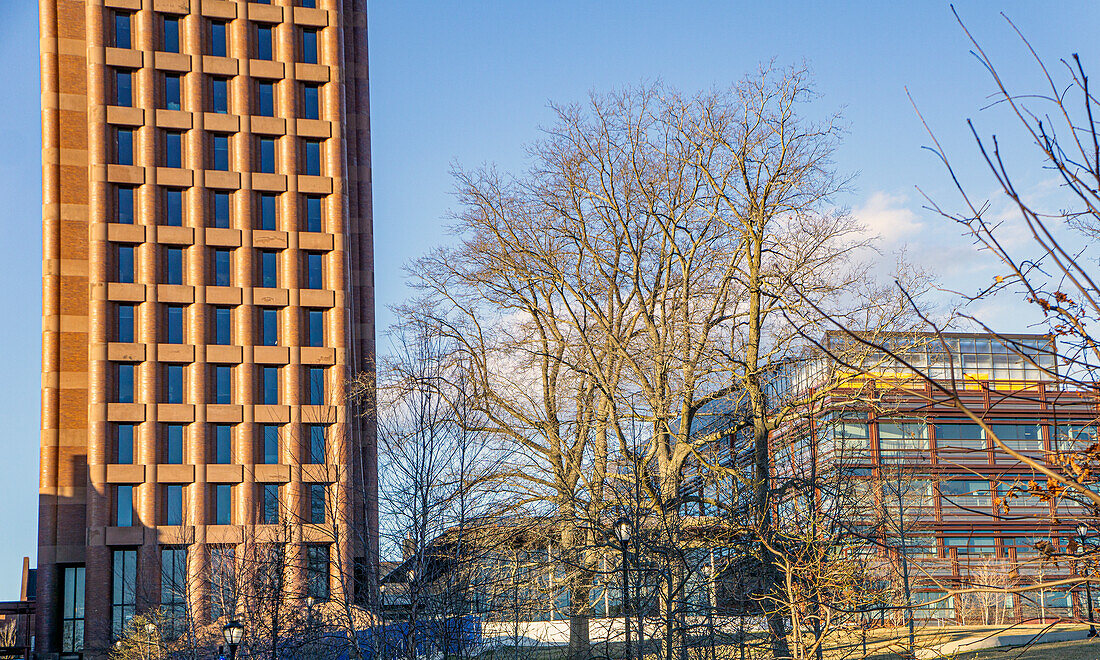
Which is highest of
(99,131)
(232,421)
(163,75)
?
(163,75)

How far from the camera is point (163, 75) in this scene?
2448 inches

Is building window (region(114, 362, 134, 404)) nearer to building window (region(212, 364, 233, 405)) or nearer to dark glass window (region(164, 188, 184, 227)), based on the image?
building window (region(212, 364, 233, 405))

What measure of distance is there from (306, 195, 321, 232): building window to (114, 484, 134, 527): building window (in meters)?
18.3

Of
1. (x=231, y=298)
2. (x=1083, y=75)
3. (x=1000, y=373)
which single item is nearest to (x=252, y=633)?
(x=1083, y=75)

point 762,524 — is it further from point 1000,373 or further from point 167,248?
point 1000,373

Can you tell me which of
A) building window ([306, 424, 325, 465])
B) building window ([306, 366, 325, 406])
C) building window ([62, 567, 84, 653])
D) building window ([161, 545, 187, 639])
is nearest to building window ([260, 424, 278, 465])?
building window ([306, 424, 325, 465])

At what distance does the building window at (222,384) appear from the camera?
198 ft

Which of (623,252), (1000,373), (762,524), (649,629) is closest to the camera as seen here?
(762,524)

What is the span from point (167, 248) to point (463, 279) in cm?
3120

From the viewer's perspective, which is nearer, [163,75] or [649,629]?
[649,629]

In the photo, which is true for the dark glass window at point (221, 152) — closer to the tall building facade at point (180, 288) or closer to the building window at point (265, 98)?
the tall building facade at point (180, 288)

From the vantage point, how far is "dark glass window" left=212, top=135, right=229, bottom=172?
205 ft

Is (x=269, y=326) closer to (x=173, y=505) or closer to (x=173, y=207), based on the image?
(x=173, y=207)

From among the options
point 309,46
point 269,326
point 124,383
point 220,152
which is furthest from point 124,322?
point 309,46
